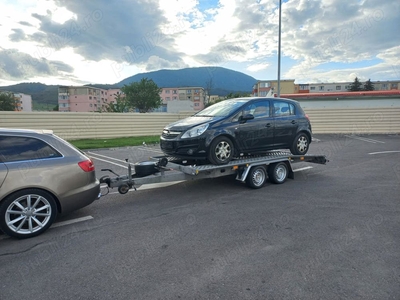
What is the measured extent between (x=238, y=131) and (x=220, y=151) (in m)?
0.66

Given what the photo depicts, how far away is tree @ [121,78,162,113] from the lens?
68.9 meters

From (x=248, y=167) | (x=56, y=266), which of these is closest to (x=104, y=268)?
(x=56, y=266)

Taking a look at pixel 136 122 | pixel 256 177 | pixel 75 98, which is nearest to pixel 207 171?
pixel 256 177

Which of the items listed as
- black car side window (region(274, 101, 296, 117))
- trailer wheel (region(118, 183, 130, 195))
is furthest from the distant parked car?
black car side window (region(274, 101, 296, 117))

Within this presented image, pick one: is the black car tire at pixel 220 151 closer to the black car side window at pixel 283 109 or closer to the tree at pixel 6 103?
the black car side window at pixel 283 109

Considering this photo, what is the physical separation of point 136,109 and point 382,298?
253 ft

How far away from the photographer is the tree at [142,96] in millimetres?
68875

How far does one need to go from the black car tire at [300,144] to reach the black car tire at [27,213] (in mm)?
5907

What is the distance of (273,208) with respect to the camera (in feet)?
16.3

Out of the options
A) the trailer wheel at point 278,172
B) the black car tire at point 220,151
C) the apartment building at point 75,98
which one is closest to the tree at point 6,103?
the apartment building at point 75,98

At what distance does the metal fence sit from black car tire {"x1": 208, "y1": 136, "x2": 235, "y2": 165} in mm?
13199

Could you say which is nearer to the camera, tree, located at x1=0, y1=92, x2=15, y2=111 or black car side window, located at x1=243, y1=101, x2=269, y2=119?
black car side window, located at x1=243, y1=101, x2=269, y2=119

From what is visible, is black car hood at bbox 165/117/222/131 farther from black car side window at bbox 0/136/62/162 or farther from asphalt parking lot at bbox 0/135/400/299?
black car side window at bbox 0/136/62/162

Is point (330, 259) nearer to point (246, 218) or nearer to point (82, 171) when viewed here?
point (246, 218)
